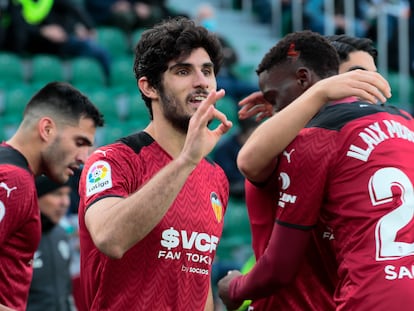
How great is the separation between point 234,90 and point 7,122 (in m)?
3.23

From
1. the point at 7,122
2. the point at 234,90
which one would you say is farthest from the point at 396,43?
the point at 7,122

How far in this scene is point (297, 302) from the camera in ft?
14.6

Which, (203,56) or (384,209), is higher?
(203,56)

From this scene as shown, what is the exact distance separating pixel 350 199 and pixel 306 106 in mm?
459

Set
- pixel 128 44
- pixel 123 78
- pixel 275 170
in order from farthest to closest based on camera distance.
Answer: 1. pixel 128 44
2. pixel 123 78
3. pixel 275 170

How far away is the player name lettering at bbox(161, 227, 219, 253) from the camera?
4.19 metres

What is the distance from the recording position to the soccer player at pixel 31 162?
4.82 meters

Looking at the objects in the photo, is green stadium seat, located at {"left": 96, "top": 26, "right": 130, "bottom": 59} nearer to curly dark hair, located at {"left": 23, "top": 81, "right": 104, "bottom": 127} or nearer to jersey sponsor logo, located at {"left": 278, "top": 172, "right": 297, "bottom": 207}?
curly dark hair, located at {"left": 23, "top": 81, "right": 104, "bottom": 127}

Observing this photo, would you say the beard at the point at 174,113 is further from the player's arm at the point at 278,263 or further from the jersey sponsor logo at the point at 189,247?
the player's arm at the point at 278,263

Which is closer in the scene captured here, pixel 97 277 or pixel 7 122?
pixel 97 277

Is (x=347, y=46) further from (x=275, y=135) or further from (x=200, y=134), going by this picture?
(x=200, y=134)

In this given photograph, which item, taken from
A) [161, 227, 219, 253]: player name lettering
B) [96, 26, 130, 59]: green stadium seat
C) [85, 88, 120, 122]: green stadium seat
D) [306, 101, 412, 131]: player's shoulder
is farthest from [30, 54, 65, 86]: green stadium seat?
[306, 101, 412, 131]: player's shoulder

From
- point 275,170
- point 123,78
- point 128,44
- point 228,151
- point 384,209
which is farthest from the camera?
point 128,44

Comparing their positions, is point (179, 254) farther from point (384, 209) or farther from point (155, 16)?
point (155, 16)
